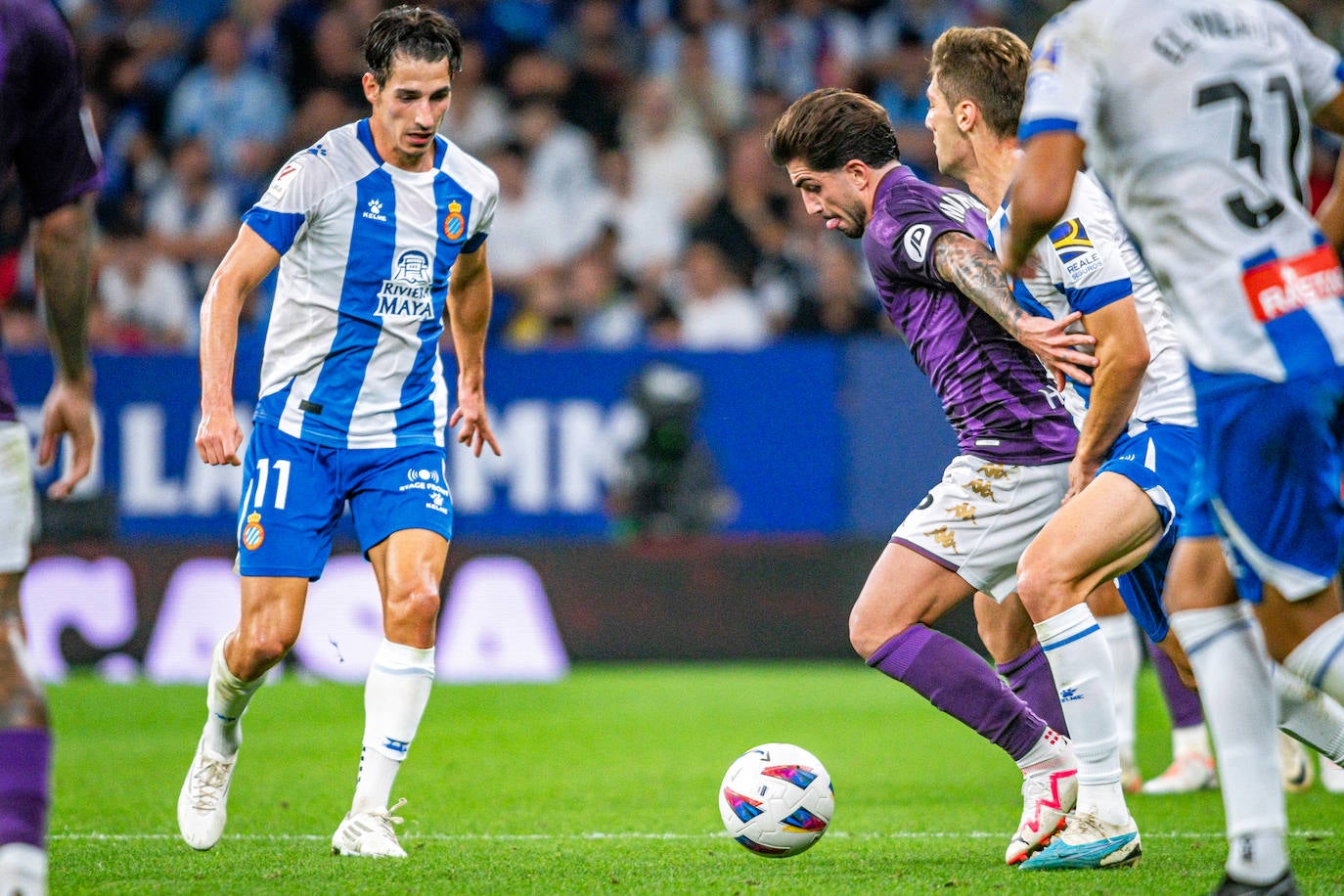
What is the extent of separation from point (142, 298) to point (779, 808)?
10505 millimetres

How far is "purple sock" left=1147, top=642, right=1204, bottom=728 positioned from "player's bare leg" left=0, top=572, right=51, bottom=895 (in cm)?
487

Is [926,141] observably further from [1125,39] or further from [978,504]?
[1125,39]

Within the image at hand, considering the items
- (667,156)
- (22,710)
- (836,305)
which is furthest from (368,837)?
(667,156)

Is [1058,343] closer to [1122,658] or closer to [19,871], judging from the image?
[1122,658]

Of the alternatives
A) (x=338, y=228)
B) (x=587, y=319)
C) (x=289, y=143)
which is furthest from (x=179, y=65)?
Answer: (x=338, y=228)

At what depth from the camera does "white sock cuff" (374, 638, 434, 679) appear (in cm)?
518

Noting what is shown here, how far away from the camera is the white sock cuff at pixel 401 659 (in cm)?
518

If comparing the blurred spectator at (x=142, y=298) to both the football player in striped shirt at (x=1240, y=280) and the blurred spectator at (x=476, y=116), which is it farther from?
the football player in striped shirt at (x=1240, y=280)

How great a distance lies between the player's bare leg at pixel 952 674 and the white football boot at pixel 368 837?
1.61 m

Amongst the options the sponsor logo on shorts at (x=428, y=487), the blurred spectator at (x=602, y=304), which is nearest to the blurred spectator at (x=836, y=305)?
the blurred spectator at (x=602, y=304)

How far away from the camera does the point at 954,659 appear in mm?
4895

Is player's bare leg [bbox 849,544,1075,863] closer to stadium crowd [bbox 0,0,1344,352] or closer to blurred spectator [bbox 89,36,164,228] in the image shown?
stadium crowd [bbox 0,0,1344,352]

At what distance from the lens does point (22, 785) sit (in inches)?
133

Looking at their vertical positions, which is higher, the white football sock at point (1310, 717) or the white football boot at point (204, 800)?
the white football sock at point (1310, 717)
